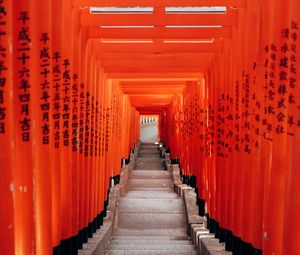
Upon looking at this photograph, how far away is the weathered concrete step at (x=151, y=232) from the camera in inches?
499

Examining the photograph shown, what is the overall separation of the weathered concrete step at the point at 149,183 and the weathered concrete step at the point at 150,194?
1277 millimetres

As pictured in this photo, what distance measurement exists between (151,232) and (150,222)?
1.00 m

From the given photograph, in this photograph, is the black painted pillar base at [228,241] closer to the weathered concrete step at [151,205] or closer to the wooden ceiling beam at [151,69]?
the wooden ceiling beam at [151,69]

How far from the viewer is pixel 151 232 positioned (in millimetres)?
→ 12867

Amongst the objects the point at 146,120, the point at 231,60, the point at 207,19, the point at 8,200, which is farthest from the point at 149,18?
the point at 146,120

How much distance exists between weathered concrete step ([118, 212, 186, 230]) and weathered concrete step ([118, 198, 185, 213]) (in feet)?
1.15

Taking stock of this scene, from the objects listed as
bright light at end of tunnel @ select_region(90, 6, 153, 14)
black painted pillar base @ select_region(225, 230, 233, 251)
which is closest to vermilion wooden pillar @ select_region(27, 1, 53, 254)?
bright light at end of tunnel @ select_region(90, 6, 153, 14)

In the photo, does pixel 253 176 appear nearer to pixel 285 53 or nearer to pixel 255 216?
pixel 255 216

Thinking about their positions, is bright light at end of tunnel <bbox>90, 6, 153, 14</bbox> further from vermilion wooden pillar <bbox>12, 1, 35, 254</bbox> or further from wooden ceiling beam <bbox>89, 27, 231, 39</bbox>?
vermilion wooden pillar <bbox>12, 1, 35, 254</bbox>

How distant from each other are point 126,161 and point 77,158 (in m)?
16.6

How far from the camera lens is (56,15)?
5.89 m

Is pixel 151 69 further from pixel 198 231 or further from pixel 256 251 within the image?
pixel 256 251

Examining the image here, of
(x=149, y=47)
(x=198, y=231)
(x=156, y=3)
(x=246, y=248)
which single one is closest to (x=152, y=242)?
(x=198, y=231)

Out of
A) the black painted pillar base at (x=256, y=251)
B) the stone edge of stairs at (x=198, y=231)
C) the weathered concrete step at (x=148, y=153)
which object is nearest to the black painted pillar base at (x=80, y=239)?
the stone edge of stairs at (x=198, y=231)
